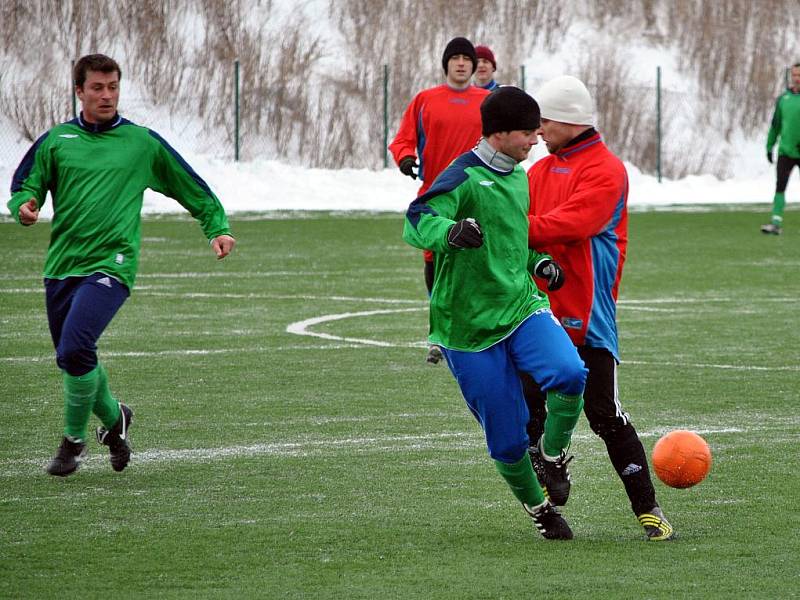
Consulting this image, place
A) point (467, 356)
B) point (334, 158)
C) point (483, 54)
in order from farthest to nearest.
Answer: point (334, 158), point (483, 54), point (467, 356)

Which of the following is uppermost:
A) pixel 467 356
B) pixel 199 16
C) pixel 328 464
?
pixel 467 356

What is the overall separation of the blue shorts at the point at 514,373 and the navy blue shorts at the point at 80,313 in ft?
6.97

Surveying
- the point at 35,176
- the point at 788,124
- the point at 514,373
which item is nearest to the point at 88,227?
the point at 35,176

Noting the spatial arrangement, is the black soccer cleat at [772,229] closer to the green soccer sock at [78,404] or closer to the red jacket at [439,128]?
the red jacket at [439,128]

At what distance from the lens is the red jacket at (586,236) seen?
21.5 ft

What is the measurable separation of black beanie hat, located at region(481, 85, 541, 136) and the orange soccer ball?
150 cm

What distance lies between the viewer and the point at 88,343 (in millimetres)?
7820

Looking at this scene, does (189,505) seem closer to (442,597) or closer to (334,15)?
(442,597)

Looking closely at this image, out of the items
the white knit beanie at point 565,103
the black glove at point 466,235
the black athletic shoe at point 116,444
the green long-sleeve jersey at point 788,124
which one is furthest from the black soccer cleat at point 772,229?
the black glove at point 466,235

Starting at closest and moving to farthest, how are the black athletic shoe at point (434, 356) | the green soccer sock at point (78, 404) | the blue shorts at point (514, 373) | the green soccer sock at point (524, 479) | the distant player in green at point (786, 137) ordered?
1. the blue shorts at point (514, 373)
2. the green soccer sock at point (524, 479)
3. the green soccer sock at point (78, 404)
4. the black athletic shoe at point (434, 356)
5. the distant player in green at point (786, 137)

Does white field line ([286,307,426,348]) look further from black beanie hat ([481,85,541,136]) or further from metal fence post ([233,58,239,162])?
metal fence post ([233,58,239,162])

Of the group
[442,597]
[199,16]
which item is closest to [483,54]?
[442,597]

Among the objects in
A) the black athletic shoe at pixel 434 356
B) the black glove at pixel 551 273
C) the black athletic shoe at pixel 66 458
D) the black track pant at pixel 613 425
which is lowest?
the black athletic shoe at pixel 434 356

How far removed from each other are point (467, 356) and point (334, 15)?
1392 inches
